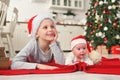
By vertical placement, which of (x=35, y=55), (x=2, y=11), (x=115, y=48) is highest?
(x=2, y=11)

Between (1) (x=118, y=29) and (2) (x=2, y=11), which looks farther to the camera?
(1) (x=118, y=29)

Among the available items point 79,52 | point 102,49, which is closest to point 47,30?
point 79,52

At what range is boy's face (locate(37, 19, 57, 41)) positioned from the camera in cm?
190

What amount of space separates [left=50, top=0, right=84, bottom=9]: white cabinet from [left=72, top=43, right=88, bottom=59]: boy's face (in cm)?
482

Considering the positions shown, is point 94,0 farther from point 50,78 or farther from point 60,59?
point 50,78

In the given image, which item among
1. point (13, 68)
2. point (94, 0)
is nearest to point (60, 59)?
point (13, 68)

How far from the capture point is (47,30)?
1.90 metres

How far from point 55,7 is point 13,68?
516 centimetres

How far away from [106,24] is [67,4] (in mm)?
2278

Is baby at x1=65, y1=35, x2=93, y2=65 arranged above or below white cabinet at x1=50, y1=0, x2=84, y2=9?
below

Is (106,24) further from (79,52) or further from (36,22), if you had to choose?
(36,22)

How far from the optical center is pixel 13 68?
1.87 m

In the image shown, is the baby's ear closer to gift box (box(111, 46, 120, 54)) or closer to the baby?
the baby

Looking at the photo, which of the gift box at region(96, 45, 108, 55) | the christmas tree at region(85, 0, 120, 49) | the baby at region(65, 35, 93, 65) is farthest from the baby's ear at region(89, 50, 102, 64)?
the gift box at region(96, 45, 108, 55)
